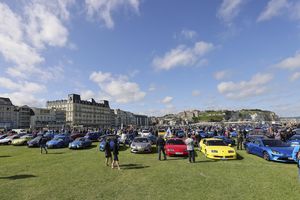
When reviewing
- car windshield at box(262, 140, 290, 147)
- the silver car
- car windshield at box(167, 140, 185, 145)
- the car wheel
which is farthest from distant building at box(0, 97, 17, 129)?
the car wheel

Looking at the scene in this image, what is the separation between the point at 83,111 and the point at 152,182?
5943 inches

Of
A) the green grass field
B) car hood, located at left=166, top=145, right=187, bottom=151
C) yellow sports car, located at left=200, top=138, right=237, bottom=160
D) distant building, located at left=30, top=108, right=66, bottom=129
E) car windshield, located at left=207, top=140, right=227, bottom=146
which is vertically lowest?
the green grass field

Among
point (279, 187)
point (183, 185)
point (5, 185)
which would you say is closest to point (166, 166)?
point (183, 185)

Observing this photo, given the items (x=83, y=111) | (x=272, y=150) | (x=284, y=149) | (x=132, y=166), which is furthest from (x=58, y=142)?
(x=83, y=111)

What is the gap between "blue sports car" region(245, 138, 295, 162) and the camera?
1368 cm

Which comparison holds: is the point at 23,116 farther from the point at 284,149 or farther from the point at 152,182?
the point at 284,149

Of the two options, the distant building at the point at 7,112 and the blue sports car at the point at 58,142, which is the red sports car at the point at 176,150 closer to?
the blue sports car at the point at 58,142

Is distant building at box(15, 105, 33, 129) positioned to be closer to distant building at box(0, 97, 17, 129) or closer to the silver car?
distant building at box(0, 97, 17, 129)

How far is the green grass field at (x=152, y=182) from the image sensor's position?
776cm

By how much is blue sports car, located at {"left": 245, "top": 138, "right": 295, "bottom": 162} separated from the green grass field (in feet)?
6.93

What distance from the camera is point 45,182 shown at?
9602 millimetres

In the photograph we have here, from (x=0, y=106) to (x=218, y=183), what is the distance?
460 ft

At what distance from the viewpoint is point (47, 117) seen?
476 feet

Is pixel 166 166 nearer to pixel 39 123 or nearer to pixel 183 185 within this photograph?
pixel 183 185
